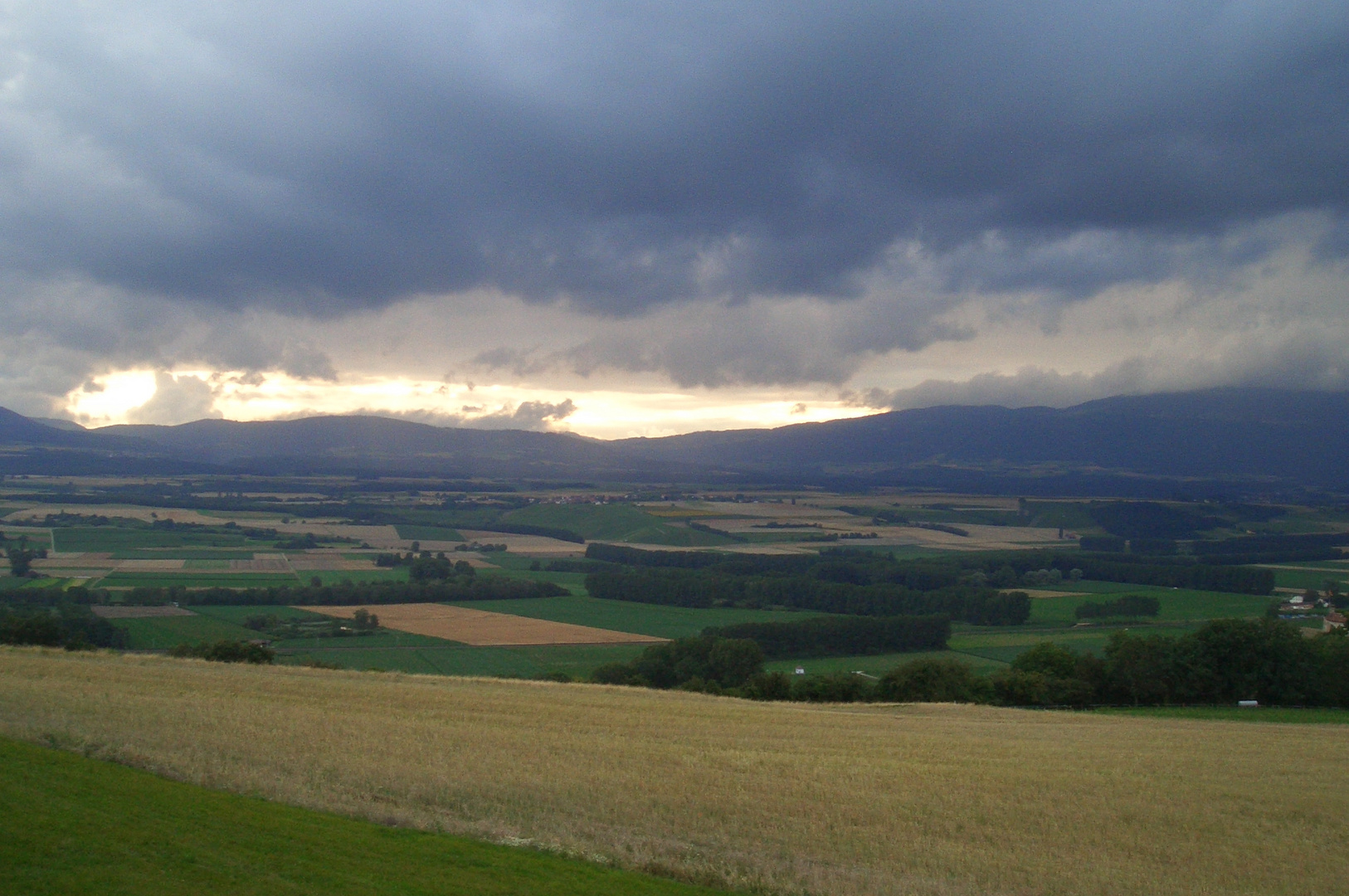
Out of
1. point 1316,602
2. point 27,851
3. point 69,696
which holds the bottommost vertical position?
point 1316,602

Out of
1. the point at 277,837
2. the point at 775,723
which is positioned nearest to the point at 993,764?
the point at 775,723

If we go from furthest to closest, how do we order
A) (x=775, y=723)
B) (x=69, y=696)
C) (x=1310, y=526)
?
(x=1310, y=526) → (x=775, y=723) → (x=69, y=696)

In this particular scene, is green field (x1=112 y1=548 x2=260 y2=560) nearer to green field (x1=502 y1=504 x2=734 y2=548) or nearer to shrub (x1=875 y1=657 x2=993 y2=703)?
green field (x1=502 y1=504 x2=734 y2=548)

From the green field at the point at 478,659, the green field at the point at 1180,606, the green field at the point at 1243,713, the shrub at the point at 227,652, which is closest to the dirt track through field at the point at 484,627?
the green field at the point at 478,659

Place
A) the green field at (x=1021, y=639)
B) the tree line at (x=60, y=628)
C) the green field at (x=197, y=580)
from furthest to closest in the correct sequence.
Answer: the green field at (x=197, y=580) → the green field at (x=1021, y=639) → the tree line at (x=60, y=628)

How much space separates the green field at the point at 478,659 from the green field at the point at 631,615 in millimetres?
10047

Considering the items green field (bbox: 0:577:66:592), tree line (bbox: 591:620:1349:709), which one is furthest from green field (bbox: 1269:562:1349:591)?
green field (bbox: 0:577:66:592)

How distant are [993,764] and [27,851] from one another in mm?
21458

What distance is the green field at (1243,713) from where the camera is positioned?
42125 millimetres

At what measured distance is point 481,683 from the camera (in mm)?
39812

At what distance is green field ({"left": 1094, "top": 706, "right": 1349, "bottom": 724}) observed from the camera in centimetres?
4212

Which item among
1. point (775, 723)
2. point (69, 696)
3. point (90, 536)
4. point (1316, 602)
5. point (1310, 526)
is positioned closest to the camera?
point (69, 696)

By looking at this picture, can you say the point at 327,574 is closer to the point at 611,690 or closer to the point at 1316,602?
the point at 611,690

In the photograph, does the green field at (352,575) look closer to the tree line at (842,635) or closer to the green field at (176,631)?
the green field at (176,631)
